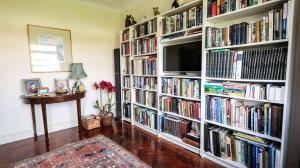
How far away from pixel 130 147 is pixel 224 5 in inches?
87.8

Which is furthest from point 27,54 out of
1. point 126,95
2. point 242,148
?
point 242,148

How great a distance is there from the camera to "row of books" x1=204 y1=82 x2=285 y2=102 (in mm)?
1562

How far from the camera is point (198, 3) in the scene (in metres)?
2.14

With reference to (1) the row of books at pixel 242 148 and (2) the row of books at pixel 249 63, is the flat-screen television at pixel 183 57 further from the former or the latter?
(1) the row of books at pixel 242 148

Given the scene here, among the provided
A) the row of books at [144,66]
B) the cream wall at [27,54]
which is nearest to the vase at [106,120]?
the cream wall at [27,54]

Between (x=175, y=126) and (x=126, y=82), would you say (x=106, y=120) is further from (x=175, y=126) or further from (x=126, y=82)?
(x=175, y=126)

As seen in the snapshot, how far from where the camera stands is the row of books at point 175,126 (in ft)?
7.98

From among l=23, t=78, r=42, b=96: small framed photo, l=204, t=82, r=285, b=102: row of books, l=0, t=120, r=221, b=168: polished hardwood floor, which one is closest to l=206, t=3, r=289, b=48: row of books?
l=204, t=82, r=285, b=102: row of books

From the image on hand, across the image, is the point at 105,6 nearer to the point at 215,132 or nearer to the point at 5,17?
the point at 5,17

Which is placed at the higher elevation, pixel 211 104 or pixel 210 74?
pixel 210 74

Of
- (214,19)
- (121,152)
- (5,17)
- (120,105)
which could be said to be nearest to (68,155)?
(121,152)

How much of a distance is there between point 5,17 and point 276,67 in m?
3.70

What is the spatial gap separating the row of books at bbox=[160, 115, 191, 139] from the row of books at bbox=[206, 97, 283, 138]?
41 centimetres

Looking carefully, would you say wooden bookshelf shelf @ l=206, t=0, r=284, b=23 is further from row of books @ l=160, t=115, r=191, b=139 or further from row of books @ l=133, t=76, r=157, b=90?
row of books @ l=160, t=115, r=191, b=139
